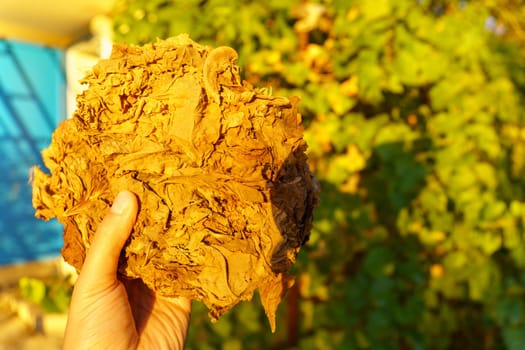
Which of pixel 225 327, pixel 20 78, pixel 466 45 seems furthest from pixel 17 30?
pixel 466 45

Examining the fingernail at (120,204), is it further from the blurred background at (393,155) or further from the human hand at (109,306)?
the blurred background at (393,155)

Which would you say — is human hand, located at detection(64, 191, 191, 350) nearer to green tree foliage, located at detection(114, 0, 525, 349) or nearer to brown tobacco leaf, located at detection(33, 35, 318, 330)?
brown tobacco leaf, located at detection(33, 35, 318, 330)

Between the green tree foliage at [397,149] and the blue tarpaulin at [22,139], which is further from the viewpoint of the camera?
the blue tarpaulin at [22,139]

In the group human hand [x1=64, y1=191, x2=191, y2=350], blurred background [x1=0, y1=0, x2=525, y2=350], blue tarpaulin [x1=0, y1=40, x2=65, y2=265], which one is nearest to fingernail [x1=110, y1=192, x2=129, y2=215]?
human hand [x1=64, y1=191, x2=191, y2=350]

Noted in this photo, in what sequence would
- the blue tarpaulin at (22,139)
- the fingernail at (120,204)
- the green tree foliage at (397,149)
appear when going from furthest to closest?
1. the blue tarpaulin at (22,139)
2. the green tree foliage at (397,149)
3. the fingernail at (120,204)

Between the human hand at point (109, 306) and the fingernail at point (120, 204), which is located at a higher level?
the fingernail at point (120, 204)

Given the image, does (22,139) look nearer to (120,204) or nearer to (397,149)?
(397,149)

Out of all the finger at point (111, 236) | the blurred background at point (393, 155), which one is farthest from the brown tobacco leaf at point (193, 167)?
the blurred background at point (393, 155)

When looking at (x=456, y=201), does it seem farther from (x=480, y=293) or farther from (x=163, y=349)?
(x=163, y=349)
